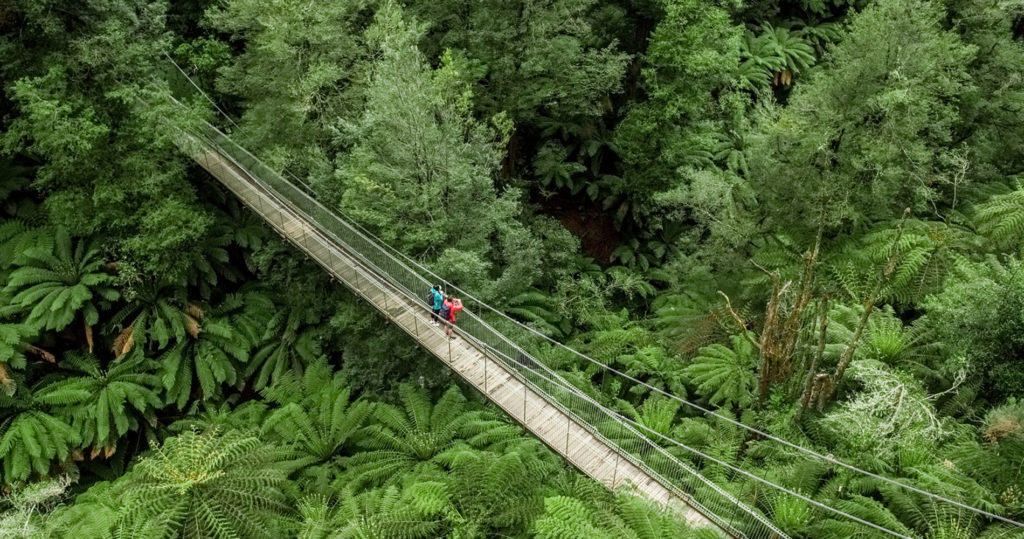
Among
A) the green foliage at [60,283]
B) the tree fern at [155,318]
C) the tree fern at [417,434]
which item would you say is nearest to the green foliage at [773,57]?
the tree fern at [417,434]

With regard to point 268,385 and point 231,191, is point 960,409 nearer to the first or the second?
point 268,385

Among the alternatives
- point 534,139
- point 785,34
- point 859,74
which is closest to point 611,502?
point 859,74

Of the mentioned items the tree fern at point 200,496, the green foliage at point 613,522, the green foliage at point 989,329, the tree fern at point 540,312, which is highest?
the green foliage at point 989,329

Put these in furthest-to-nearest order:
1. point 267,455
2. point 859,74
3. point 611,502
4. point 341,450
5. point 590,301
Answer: point 590,301 < point 859,74 < point 341,450 < point 267,455 < point 611,502

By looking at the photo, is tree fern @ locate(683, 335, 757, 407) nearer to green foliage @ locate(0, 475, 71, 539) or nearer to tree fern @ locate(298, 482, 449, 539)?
tree fern @ locate(298, 482, 449, 539)

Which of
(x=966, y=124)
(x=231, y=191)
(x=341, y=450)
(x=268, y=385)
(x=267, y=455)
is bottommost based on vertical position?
(x=268, y=385)

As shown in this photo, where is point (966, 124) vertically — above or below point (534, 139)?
above

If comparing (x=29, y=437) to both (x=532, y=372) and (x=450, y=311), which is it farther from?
(x=532, y=372)

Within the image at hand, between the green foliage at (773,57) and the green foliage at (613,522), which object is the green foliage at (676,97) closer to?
the green foliage at (773,57)
